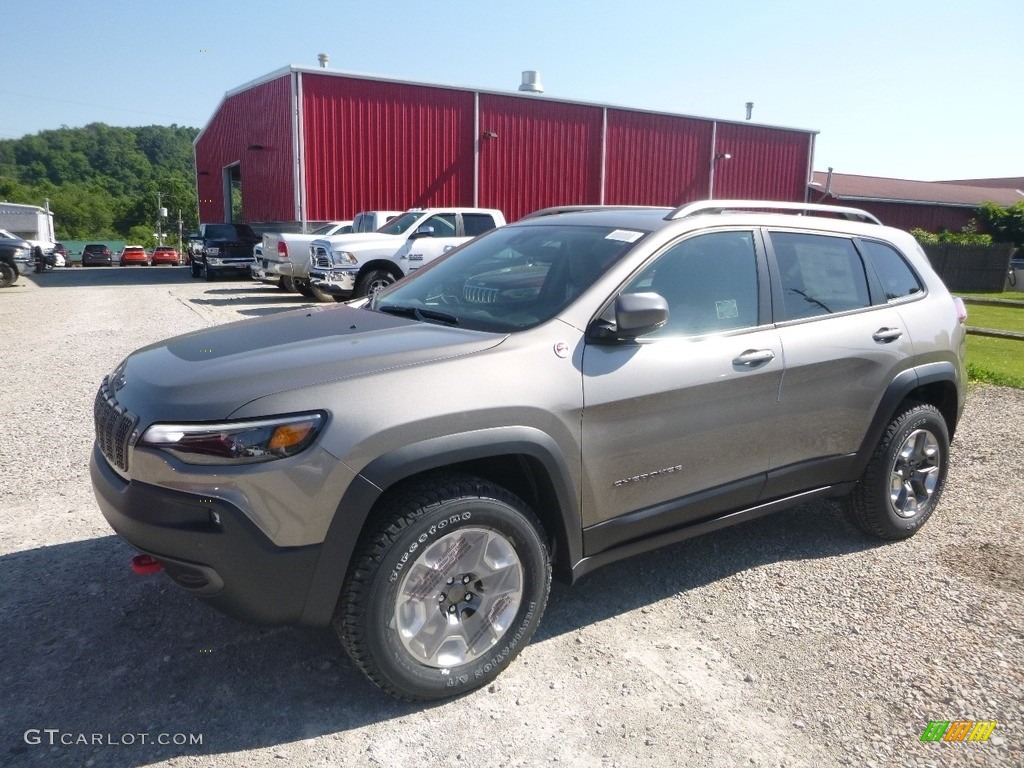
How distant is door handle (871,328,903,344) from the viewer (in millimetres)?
3949

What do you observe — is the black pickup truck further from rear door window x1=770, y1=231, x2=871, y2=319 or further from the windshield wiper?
rear door window x1=770, y1=231, x2=871, y2=319

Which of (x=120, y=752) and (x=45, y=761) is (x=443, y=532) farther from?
(x=45, y=761)

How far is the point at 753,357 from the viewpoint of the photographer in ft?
11.2

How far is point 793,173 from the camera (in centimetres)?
3089

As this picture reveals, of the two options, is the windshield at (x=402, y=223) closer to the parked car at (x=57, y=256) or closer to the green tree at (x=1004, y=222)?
the parked car at (x=57, y=256)

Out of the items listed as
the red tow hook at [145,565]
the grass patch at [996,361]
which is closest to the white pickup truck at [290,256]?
the grass patch at [996,361]

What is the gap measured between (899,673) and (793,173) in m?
31.0

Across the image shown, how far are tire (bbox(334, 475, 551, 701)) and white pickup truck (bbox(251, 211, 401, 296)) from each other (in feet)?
39.5

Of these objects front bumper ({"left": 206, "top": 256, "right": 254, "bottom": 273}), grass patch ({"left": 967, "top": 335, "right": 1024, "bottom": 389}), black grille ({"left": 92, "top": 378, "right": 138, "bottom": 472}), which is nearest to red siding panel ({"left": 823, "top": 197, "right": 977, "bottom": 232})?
grass patch ({"left": 967, "top": 335, "right": 1024, "bottom": 389})

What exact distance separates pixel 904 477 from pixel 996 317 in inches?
739

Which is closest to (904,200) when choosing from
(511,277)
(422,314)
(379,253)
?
(379,253)

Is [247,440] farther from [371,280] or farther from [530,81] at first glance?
[530,81]

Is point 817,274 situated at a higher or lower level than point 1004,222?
lower

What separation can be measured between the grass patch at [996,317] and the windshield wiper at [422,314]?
16.6 m
